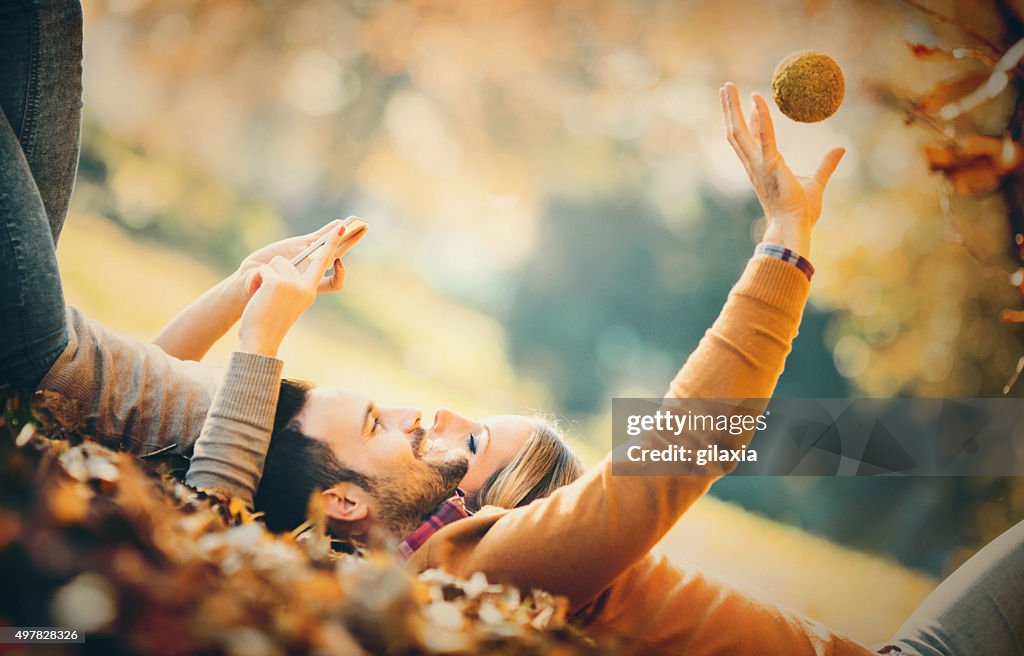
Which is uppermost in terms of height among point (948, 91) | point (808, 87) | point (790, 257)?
point (948, 91)

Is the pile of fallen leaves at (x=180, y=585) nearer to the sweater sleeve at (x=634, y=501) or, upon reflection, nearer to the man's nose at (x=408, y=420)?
the sweater sleeve at (x=634, y=501)

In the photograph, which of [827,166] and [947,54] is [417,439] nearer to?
[827,166]

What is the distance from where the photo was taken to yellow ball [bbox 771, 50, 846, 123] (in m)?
1.44

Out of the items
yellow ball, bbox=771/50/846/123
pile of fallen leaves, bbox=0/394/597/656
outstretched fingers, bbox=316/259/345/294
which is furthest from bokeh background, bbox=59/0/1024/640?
pile of fallen leaves, bbox=0/394/597/656

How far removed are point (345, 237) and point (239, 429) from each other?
18.5 inches

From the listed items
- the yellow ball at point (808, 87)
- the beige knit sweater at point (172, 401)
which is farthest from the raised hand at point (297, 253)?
the yellow ball at point (808, 87)

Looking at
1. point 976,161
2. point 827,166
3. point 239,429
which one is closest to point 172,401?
point 239,429

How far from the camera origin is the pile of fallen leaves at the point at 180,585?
824 mm

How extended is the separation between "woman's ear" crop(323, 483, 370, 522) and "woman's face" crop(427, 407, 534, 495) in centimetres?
19

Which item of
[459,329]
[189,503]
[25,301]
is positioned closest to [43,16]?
[25,301]

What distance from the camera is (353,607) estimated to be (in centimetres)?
88

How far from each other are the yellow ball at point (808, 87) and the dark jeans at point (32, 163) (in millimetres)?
1230

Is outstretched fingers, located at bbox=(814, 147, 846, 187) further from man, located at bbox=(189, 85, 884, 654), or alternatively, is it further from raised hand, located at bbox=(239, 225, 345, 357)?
raised hand, located at bbox=(239, 225, 345, 357)

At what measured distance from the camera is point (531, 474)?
4.79ft
